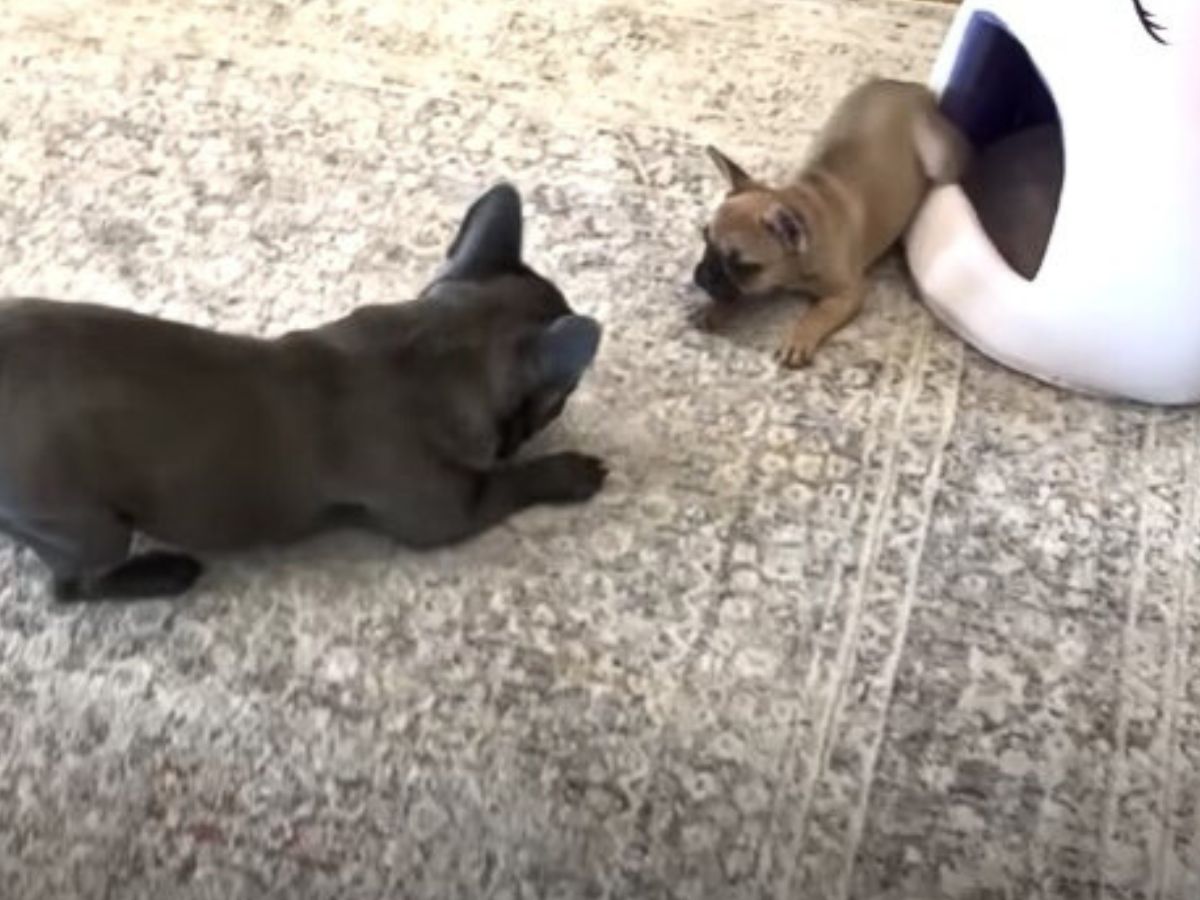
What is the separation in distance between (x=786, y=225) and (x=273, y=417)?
51 centimetres

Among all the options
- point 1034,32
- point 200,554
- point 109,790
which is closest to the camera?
point 109,790

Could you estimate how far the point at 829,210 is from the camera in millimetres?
1763

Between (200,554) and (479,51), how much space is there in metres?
0.72

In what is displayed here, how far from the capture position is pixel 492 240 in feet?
5.08

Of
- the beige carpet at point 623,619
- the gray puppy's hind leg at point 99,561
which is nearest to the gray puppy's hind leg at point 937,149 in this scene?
the beige carpet at point 623,619

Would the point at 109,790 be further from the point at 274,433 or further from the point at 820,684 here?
the point at 820,684

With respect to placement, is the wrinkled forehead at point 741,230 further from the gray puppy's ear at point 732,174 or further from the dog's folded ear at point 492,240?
the dog's folded ear at point 492,240

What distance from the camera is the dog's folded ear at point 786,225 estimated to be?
68.4 inches

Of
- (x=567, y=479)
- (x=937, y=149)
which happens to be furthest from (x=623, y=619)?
(x=937, y=149)

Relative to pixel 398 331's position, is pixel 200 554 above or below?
below

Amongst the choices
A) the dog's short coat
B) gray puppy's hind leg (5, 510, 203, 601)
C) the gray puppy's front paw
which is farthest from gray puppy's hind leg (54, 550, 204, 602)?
the dog's short coat

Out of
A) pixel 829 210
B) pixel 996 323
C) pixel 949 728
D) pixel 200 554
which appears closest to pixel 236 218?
pixel 200 554

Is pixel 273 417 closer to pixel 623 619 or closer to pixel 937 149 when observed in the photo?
pixel 623 619

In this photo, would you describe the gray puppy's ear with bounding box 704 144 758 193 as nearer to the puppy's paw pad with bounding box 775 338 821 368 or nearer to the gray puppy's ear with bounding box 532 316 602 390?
the puppy's paw pad with bounding box 775 338 821 368
